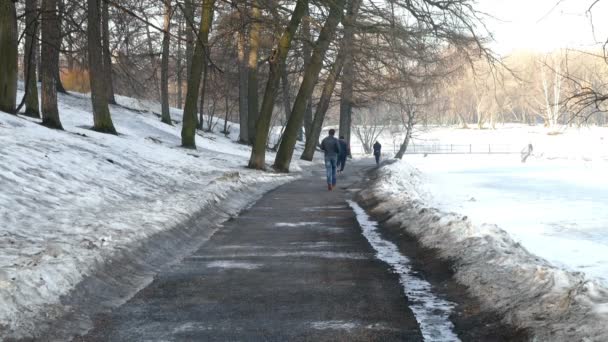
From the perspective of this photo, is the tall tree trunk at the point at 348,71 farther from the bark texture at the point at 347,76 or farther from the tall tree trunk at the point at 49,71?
the tall tree trunk at the point at 49,71

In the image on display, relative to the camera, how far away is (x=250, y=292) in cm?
630

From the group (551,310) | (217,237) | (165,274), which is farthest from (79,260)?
(551,310)

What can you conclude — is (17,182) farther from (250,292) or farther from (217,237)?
(250,292)

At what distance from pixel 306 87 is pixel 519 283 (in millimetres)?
18003

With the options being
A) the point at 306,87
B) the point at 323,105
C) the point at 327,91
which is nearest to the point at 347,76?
the point at 327,91

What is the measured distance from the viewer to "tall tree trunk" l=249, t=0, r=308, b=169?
70.6 feet

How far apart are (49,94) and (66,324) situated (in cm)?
1601

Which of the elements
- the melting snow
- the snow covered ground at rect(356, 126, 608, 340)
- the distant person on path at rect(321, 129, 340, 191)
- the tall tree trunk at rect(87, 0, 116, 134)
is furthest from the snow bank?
the tall tree trunk at rect(87, 0, 116, 134)

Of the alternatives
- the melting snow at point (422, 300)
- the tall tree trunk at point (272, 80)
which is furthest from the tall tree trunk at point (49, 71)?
the melting snow at point (422, 300)

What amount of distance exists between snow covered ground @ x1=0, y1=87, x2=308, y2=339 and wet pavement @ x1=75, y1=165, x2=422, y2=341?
2.15 ft

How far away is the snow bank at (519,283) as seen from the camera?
4543 millimetres

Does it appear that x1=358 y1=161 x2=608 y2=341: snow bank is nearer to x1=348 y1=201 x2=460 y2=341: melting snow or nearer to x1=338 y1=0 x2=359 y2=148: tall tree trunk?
x1=348 y1=201 x2=460 y2=341: melting snow

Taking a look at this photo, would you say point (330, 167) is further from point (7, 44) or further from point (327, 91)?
point (327, 91)

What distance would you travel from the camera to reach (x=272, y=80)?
74.2 ft
